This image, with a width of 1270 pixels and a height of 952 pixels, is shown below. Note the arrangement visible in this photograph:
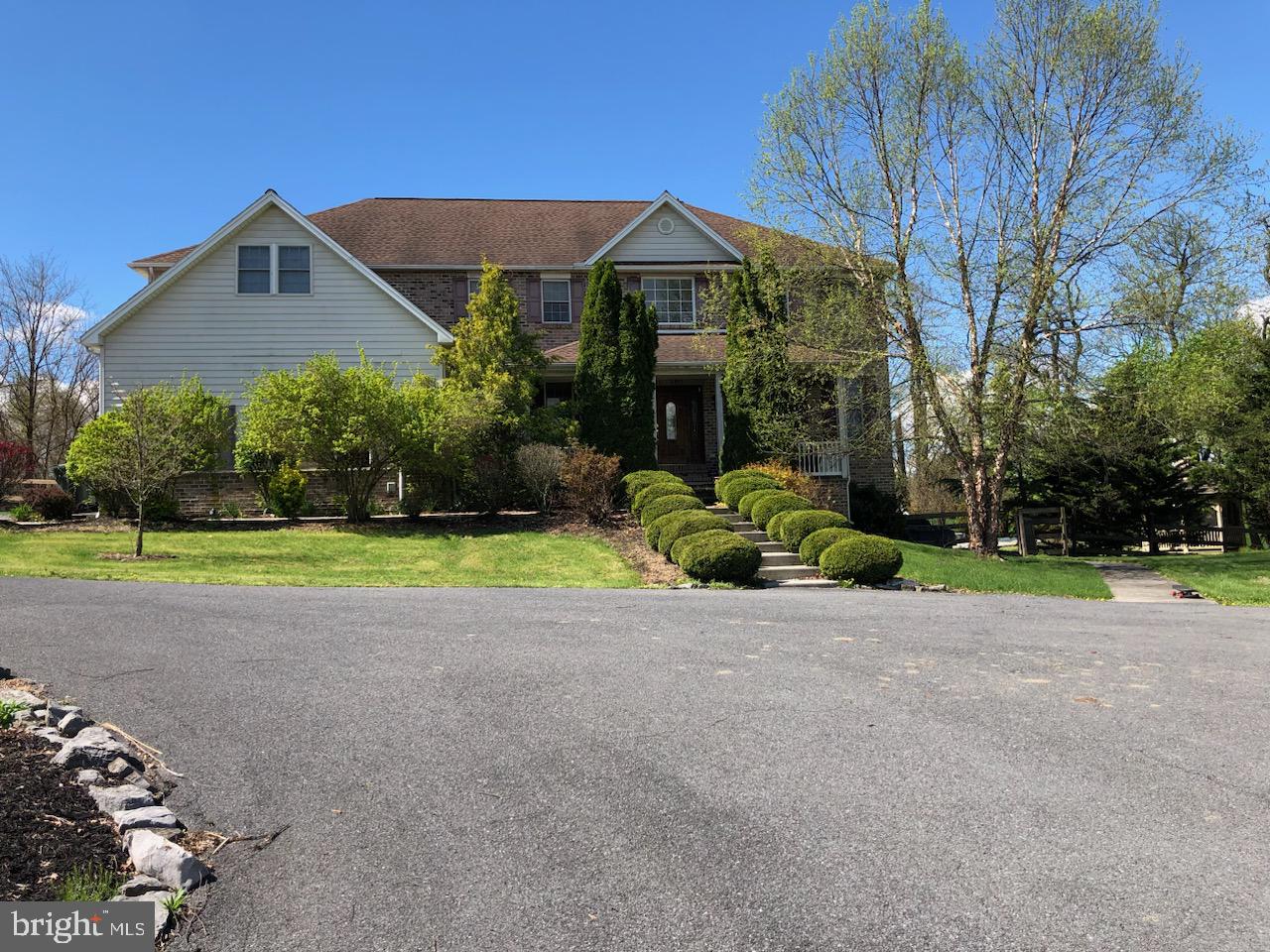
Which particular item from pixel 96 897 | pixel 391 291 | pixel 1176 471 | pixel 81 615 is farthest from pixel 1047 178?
pixel 96 897

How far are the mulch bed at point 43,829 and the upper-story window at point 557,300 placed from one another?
69.5 feet

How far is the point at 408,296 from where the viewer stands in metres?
24.4

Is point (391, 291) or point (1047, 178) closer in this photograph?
point (1047, 178)

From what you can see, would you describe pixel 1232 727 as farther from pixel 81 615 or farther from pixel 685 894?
pixel 81 615

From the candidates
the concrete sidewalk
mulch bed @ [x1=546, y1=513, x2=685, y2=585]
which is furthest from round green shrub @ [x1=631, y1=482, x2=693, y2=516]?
the concrete sidewalk

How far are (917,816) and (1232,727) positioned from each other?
9.71 feet

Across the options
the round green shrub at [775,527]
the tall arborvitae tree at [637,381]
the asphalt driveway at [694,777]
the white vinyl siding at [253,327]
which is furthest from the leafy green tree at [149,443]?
the round green shrub at [775,527]

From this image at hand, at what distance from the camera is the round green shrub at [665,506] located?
54.5 ft

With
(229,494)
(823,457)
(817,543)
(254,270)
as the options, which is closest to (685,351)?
(823,457)

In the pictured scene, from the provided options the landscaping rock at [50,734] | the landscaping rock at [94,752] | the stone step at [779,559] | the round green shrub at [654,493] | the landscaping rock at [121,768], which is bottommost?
the landscaping rock at [121,768]

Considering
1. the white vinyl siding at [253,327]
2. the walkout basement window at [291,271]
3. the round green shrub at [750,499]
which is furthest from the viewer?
the walkout basement window at [291,271]

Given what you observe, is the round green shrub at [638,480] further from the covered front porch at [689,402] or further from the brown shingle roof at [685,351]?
the brown shingle roof at [685,351]

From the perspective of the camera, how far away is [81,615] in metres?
9.10

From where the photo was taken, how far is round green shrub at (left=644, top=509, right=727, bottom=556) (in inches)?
590
